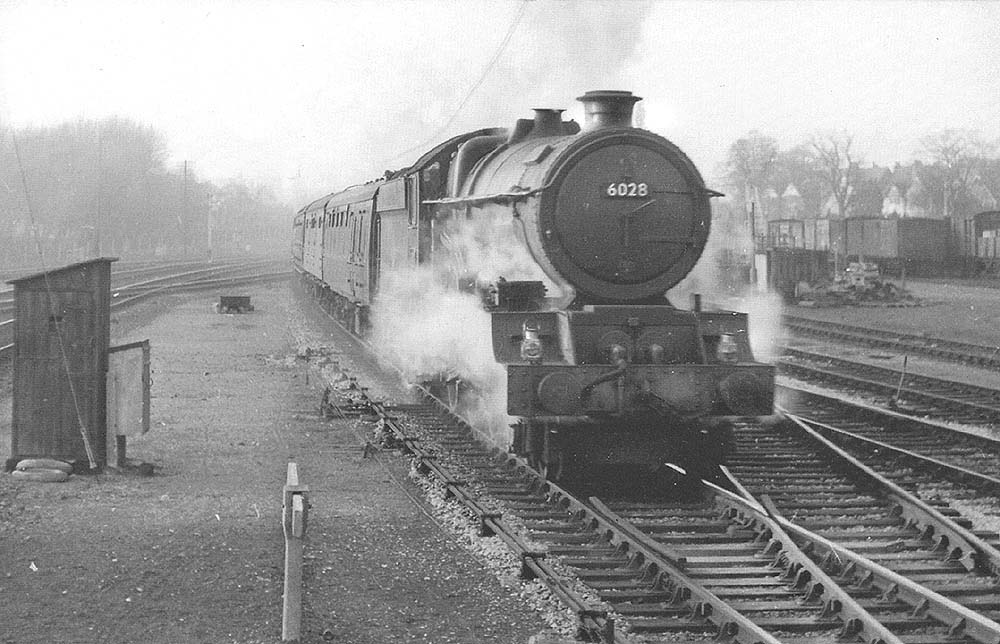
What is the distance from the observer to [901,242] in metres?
40.3

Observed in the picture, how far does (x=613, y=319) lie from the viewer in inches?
319

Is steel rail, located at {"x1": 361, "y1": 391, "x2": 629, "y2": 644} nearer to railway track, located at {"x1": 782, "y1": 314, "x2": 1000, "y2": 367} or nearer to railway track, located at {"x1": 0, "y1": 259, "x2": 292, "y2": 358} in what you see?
railway track, located at {"x1": 0, "y1": 259, "x2": 292, "y2": 358}

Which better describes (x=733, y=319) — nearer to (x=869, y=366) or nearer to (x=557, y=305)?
(x=557, y=305)

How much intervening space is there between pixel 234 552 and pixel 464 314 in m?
3.42

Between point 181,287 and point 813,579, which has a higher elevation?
point 181,287

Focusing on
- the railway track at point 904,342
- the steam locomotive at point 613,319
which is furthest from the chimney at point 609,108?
the railway track at point 904,342

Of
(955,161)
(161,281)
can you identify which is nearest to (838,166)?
(955,161)

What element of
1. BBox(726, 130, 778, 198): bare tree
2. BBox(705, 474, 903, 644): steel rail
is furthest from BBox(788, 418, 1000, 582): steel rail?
BBox(726, 130, 778, 198): bare tree

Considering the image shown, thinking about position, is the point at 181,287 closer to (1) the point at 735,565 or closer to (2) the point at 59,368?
(2) the point at 59,368

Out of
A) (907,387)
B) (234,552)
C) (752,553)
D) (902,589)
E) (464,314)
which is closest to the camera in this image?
(902,589)

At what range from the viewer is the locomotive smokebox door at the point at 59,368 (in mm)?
8531

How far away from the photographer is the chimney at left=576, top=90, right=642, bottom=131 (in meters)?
8.51

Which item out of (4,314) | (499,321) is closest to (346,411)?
(499,321)

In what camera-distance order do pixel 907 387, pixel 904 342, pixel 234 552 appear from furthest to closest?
pixel 904 342 < pixel 907 387 < pixel 234 552
